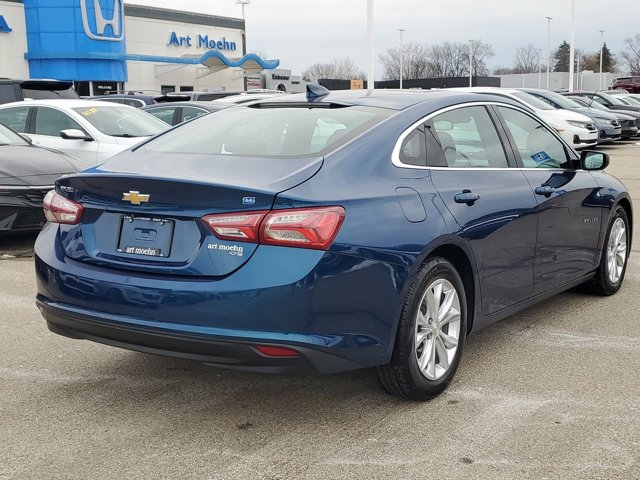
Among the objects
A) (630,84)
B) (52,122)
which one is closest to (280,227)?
(52,122)

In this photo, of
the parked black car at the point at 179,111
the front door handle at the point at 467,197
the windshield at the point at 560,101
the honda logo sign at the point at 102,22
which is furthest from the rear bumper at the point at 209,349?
the honda logo sign at the point at 102,22

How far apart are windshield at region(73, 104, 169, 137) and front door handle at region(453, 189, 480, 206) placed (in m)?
7.84

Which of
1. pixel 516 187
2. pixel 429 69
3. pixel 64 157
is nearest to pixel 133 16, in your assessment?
pixel 64 157

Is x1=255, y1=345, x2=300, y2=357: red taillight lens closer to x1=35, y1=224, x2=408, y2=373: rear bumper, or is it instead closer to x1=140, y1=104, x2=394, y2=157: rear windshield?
x1=35, y1=224, x2=408, y2=373: rear bumper

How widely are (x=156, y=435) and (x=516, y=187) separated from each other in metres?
2.55

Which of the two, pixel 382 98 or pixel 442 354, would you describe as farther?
pixel 382 98

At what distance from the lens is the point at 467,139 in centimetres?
469

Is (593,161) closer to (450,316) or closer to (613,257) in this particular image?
(613,257)

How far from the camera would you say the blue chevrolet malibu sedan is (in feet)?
11.3

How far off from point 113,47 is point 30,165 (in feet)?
119

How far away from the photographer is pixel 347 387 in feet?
14.2

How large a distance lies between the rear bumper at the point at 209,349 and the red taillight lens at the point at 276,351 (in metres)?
0.01

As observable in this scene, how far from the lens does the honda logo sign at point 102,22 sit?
4038 centimetres

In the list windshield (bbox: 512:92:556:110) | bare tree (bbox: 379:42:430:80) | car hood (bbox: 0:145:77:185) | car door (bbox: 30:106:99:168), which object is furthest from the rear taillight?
bare tree (bbox: 379:42:430:80)
